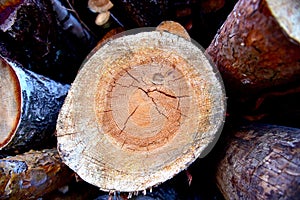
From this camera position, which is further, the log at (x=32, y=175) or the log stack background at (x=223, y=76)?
the log at (x=32, y=175)

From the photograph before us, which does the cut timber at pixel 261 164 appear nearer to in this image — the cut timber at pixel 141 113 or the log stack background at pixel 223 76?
the log stack background at pixel 223 76

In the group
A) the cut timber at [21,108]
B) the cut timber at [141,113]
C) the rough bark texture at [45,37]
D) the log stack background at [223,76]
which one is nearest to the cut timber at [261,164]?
the log stack background at [223,76]

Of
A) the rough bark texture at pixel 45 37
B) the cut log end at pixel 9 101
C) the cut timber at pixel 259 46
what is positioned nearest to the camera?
the cut timber at pixel 259 46

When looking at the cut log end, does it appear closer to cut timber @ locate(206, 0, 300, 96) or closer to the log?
the log

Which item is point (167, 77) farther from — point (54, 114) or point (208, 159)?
point (54, 114)

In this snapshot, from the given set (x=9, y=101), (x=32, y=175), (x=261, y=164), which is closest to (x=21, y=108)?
(x=9, y=101)

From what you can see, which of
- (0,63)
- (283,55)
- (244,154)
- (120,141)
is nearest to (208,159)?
(244,154)

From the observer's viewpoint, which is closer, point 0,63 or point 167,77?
point 167,77
